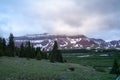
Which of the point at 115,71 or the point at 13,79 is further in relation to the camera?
the point at 115,71

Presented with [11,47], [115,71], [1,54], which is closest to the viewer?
[115,71]

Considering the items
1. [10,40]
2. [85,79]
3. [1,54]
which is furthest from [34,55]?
[85,79]

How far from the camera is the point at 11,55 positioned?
10844 cm

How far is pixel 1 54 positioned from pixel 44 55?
33906 millimetres

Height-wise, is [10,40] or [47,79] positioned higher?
[10,40]

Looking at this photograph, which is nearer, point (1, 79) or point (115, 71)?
point (1, 79)

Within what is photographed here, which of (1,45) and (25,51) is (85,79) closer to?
(1,45)

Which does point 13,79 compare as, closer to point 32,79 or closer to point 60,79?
point 32,79

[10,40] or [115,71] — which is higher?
[10,40]

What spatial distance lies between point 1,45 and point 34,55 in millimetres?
20276

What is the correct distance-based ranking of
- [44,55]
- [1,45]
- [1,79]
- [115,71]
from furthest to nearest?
[44,55] < [1,45] < [115,71] < [1,79]

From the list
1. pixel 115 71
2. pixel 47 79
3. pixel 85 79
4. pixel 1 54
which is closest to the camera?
pixel 47 79

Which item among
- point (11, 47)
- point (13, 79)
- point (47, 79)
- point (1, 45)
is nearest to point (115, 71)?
point (47, 79)

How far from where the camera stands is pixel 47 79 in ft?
122
